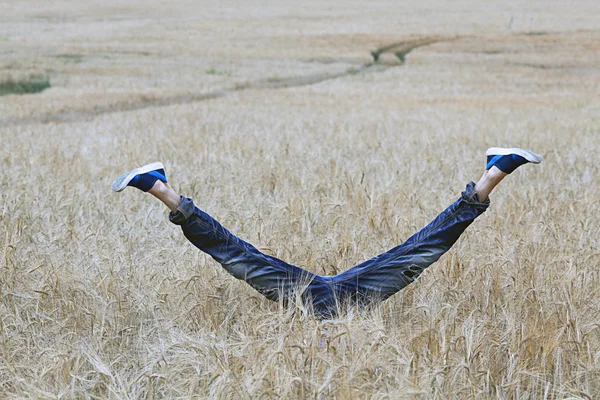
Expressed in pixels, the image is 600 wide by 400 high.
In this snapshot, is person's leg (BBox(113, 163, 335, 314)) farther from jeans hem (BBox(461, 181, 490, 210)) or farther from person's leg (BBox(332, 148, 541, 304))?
jeans hem (BBox(461, 181, 490, 210))

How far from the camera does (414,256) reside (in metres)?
3.46

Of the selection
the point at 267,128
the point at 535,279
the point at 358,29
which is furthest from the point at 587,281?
the point at 358,29

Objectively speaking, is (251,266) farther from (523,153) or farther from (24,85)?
(24,85)

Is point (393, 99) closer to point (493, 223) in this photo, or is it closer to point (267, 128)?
point (267, 128)

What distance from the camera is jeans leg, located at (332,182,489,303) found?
3432 mm

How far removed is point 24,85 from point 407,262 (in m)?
24.6

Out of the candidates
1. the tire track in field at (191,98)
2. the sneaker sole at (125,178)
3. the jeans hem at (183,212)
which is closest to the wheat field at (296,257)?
the jeans hem at (183,212)

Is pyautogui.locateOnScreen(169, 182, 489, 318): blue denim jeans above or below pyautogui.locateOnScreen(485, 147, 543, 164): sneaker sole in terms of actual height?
below

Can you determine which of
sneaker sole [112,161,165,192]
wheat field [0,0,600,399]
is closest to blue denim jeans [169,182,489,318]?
wheat field [0,0,600,399]

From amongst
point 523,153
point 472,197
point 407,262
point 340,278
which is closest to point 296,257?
point 340,278

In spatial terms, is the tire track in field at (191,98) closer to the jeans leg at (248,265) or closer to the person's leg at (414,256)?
the jeans leg at (248,265)

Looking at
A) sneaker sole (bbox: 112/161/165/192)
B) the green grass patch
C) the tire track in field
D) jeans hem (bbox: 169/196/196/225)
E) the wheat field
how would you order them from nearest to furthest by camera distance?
the wheat field, sneaker sole (bbox: 112/161/165/192), jeans hem (bbox: 169/196/196/225), the tire track in field, the green grass patch

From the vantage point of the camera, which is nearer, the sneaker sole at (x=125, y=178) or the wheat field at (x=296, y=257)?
the wheat field at (x=296, y=257)

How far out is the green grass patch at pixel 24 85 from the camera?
81.3ft
